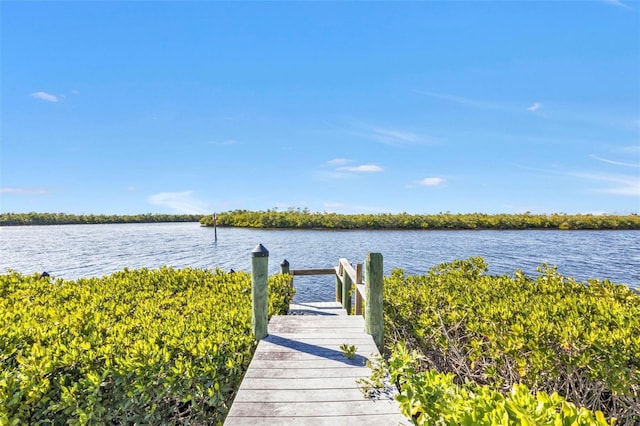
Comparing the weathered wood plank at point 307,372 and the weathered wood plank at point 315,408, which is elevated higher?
the weathered wood plank at point 307,372

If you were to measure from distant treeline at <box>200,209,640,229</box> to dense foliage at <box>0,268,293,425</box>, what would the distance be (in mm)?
41570

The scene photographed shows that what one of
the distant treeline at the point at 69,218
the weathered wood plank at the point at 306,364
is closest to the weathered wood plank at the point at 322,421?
the weathered wood plank at the point at 306,364

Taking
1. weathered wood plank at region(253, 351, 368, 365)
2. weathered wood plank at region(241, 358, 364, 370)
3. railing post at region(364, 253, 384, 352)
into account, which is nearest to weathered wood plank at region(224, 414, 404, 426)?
weathered wood plank at region(241, 358, 364, 370)

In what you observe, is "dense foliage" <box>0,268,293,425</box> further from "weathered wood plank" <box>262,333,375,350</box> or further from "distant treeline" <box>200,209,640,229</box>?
"distant treeline" <box>200,209,640,229</box>

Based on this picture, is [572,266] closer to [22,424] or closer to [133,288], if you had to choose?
[133,288]

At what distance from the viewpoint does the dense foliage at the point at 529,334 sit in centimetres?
352

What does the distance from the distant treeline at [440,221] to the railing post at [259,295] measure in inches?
1632

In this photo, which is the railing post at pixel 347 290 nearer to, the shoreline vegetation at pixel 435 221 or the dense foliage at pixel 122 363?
the dense foliage at pixel 122 363

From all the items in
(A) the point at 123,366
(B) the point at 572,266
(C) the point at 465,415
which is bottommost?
(B) the point at 572,266

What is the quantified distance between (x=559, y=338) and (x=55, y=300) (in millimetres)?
7357

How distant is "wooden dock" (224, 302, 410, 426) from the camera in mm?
2854

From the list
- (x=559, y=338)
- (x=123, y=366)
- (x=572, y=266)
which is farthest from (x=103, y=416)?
(x=572, y=266)

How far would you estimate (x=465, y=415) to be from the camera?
1.83 metres

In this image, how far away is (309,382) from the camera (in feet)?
11.1
